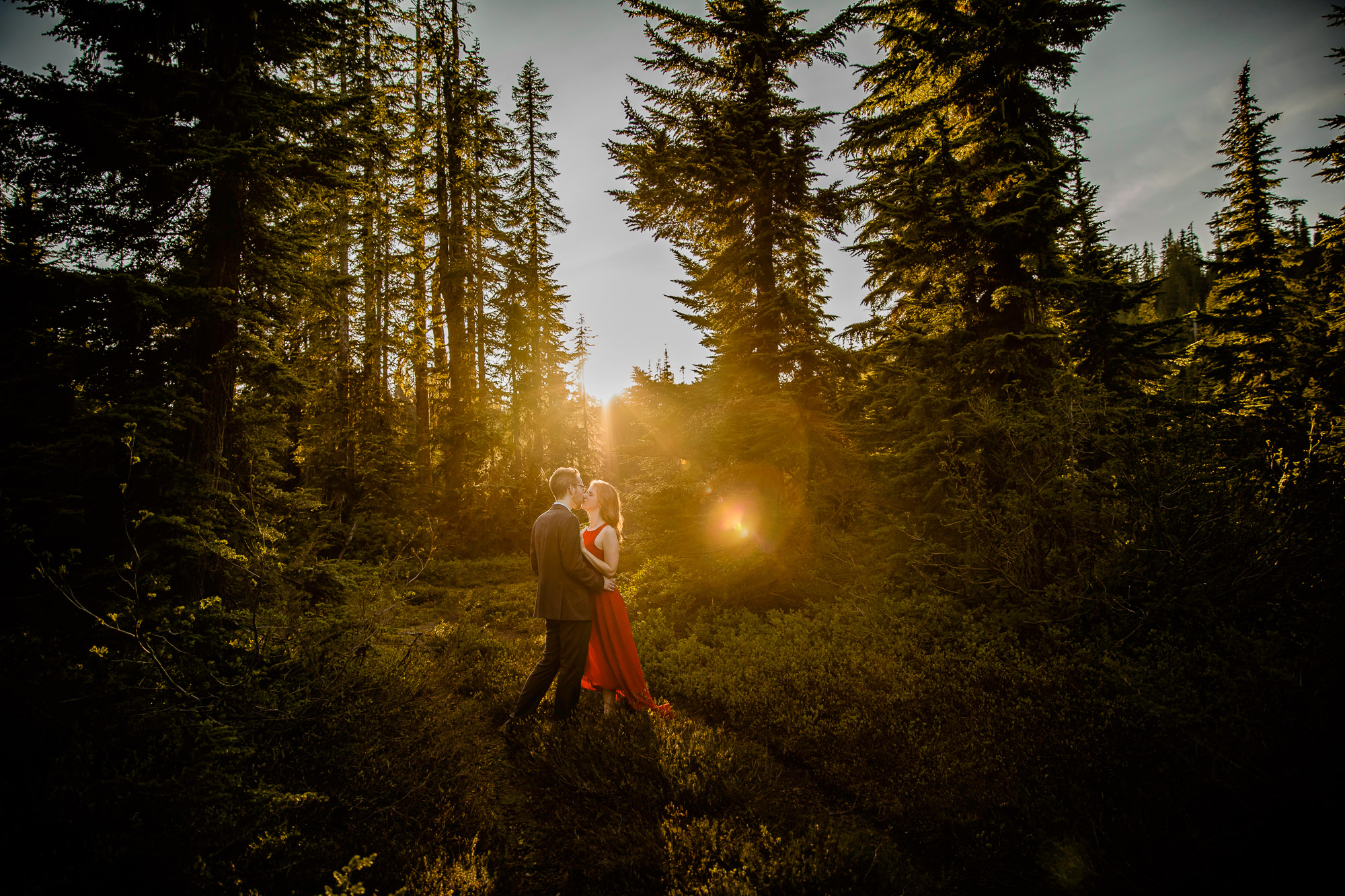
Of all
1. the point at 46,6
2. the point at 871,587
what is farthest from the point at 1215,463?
the point at 46,6

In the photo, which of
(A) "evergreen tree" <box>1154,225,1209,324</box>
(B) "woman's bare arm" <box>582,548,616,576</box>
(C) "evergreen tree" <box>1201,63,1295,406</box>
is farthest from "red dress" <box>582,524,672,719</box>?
(A) "evergreen tree" <box>1154,225,1209,324</box>

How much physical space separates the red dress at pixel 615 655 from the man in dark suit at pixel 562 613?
17.3 inches

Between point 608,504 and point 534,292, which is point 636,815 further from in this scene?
point 534,292

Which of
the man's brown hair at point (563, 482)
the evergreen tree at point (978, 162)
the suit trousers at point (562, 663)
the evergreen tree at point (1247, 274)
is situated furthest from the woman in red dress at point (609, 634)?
the evergreen tree at point (1247, 274)

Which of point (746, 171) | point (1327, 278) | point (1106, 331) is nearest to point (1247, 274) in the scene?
point (1327, 278)

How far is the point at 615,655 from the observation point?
18.5 feet

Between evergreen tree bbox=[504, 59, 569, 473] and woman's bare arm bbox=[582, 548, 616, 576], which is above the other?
evergreen tree bbox=[504, 59, 569, 473]

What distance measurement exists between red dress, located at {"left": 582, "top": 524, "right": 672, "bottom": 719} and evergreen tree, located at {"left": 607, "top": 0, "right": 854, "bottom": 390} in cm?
586

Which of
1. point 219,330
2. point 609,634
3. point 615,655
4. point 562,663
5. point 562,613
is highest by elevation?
point 219,330

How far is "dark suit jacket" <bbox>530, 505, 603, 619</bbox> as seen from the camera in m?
5.11

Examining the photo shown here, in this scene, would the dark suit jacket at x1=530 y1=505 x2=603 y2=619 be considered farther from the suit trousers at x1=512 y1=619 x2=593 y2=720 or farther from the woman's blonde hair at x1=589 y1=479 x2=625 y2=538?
the woman's blonde hair at x1=589 y1=479 x2=625 y2=538

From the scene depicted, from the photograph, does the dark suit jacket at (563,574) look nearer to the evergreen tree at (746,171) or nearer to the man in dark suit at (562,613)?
the man in dark suit at (562,613)

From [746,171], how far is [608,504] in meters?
7.72

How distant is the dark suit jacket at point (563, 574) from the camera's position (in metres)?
5.11
